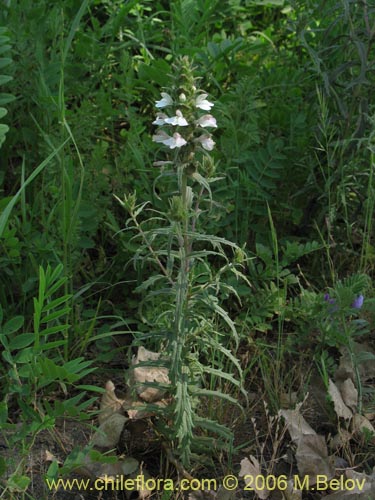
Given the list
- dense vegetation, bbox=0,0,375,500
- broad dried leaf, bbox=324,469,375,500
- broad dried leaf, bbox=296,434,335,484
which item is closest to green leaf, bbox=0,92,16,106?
dense vegetation, bbox=0,0,375,500

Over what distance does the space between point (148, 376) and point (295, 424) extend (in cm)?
50

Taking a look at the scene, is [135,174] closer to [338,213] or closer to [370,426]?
[338,213]

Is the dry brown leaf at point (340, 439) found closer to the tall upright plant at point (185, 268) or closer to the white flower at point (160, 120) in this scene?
the tall upright plant at point (185, 268)

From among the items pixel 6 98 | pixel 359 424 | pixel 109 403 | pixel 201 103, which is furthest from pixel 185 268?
pixel 6 98

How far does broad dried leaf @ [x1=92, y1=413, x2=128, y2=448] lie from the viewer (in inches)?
94.9

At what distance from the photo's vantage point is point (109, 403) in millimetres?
2539

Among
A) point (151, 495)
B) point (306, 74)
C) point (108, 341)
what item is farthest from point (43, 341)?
point (306, 74)

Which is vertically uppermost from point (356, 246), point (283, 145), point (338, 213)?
point (283, 145)

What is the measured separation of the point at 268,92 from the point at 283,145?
1.32 ft

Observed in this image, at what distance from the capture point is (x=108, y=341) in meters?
2.84

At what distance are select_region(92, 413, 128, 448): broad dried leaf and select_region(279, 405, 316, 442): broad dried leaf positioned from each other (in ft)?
1.65

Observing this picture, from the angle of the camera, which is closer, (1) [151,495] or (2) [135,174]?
(1) [151,495]

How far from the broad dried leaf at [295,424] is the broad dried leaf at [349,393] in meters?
0.17

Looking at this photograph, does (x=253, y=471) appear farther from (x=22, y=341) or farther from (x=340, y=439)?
(x=22, y=341)
